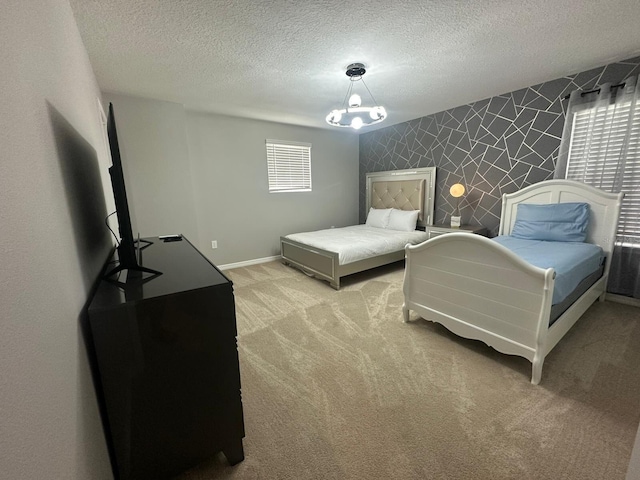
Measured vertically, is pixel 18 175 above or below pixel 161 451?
above

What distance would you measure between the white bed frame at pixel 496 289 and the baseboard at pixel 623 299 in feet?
0.60

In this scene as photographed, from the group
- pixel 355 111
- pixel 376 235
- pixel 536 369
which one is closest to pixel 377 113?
pixel 355 111

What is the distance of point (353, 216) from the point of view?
554 cm

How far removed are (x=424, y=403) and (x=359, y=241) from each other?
7.08 ft

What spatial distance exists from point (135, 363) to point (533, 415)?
77.8 inches

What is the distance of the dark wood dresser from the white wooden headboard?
11.5ft

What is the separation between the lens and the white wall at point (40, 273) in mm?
484

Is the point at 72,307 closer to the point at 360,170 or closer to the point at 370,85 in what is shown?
the point at 370,85

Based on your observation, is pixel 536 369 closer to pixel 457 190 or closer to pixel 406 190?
pixel 457 190

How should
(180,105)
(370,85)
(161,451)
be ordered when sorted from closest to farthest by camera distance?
(161,451)
(370,85)
(180,105)

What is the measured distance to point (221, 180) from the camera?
3.90 m

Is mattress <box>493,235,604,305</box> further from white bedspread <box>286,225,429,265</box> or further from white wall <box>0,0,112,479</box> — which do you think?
white wall <box>0,0,112,479</box>

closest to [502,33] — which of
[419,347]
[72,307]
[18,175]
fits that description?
[419,347]

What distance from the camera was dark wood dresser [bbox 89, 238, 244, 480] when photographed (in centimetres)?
92
